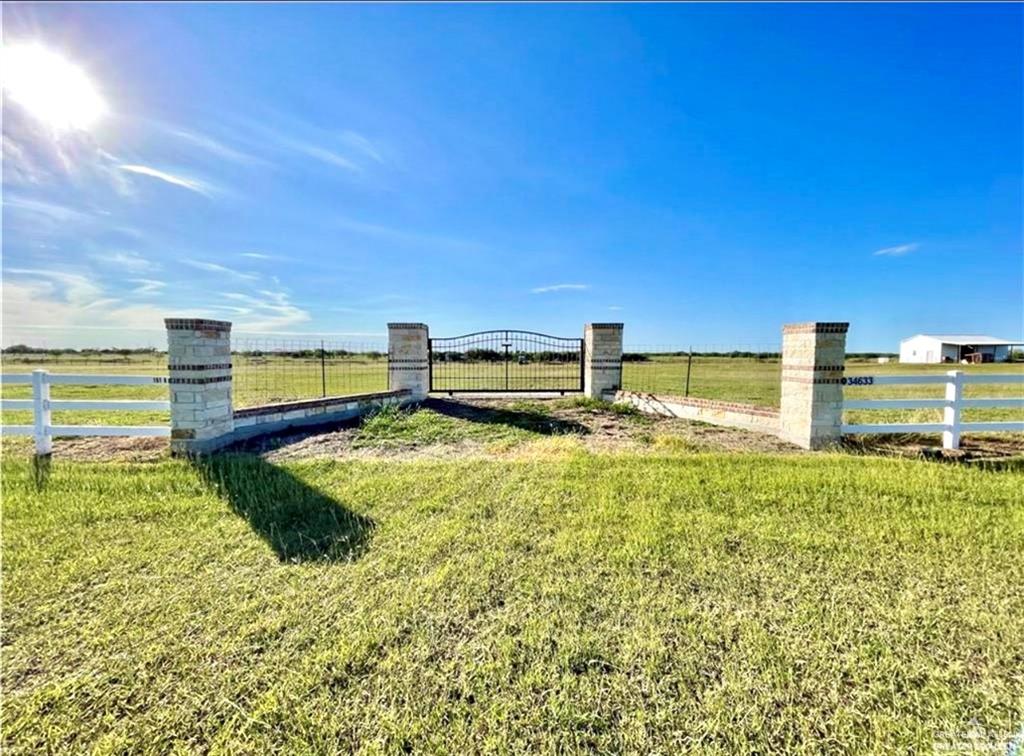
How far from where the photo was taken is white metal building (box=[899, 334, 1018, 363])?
46.7 metres

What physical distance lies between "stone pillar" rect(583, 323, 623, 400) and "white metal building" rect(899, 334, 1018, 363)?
5442cm

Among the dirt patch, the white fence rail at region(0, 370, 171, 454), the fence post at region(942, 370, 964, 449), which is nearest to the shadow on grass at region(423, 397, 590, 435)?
the dirt patch

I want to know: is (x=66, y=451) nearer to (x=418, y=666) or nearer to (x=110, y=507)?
(x=110, y=507)

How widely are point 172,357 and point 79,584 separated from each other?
13.3ft

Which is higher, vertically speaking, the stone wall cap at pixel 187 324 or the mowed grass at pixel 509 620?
the stone wall cap at pixel 187 324

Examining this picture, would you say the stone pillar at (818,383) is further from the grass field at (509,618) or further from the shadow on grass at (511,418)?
the shadow on grass at (511,418)

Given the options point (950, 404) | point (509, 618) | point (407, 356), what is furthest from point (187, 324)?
point (950, 404)

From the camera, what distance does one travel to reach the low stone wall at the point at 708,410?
25.5 ft

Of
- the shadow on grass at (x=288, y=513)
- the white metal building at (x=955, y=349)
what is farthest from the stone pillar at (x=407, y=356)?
the white metal building at (x=955, y=349)

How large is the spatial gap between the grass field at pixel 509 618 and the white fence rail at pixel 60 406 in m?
1.78

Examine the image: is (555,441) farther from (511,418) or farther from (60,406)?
(60,406)

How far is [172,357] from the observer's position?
20.4ft

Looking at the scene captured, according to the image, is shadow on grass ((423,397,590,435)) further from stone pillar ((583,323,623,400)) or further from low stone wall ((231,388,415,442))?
stone pillar ((583,323,623,400))

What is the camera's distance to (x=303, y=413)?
8047mm
